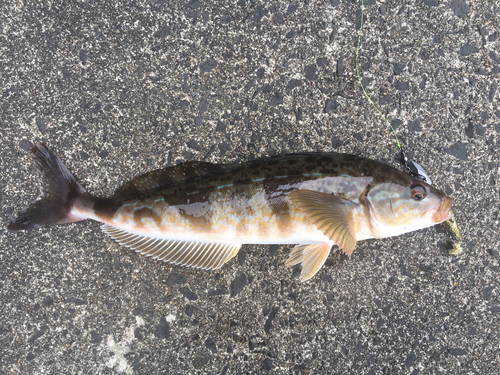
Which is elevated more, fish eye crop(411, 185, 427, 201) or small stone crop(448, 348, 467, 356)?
fish eye crop(411, 185, 427, 201)

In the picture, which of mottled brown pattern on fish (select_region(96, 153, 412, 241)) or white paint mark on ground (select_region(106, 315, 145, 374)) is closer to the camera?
mottled brown pattern on fish (select_region(96, 153, 412, 241))

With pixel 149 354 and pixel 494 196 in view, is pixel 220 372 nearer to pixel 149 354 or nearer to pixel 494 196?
pixel 149 354

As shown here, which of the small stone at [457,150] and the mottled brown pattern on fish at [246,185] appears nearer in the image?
the mottled brown pattern on fish at [246,185]

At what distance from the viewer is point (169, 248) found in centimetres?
270

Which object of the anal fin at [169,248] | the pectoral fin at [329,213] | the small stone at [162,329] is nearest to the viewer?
the pectoral fin at [329,213]

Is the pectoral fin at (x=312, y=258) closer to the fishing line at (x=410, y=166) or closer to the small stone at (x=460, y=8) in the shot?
the fishing line at (x=410, y=166)

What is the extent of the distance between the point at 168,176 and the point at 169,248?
1.90 ft

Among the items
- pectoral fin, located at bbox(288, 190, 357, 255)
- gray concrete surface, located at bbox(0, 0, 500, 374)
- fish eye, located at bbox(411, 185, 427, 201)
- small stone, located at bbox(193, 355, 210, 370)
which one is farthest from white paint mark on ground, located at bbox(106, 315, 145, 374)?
fish eye, located at bbox(411, 185, 427, 201)

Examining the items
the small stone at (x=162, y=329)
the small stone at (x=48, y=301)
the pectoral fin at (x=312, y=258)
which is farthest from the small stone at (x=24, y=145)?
the pectoral fin at (x=312, y=258)

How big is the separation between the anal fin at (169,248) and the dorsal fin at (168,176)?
322mm

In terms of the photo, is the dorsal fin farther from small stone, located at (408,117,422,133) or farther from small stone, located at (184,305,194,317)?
small stone, located at (408,117,422,133)

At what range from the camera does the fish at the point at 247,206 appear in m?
2.38

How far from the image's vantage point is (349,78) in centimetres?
284

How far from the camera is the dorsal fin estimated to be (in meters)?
2.56
